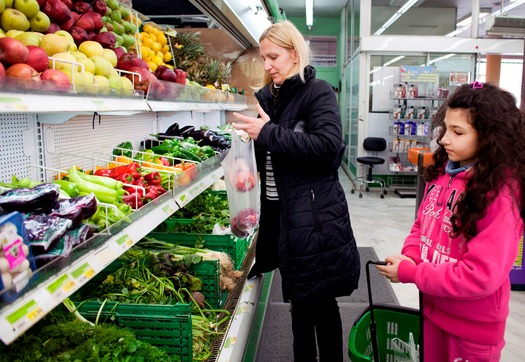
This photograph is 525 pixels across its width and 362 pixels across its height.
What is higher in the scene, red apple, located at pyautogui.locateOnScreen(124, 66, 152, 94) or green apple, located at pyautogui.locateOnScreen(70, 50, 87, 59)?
green apple, located at pyautogui.locateOnScreen(70, 50, 87, 59)

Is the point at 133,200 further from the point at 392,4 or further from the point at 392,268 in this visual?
the point at 392,4

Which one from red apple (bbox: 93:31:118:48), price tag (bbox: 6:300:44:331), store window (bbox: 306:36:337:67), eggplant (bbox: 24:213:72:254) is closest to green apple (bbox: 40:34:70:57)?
red apple (bbox: 93:31:118:48)

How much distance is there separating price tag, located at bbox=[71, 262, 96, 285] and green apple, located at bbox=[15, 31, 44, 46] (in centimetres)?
84

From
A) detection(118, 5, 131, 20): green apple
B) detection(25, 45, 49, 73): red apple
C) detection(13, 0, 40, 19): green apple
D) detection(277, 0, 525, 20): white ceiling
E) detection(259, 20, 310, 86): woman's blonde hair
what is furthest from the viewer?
detection(277, 0, 525, 20): white ceiling

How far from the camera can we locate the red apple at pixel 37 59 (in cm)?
140

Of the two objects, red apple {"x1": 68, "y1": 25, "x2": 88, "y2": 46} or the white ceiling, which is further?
the white ceiling

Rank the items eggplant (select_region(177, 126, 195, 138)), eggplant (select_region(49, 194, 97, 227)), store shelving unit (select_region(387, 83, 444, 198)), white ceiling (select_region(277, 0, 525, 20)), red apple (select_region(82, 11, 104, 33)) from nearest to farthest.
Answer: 1. eggplant (select_region(49, 194, 97, 227))
2. red apple (select_region(82, 11, 104, 33))
3. eggplant (select_region(177, 126, 195, 138))
4. store shelving unit (select_region(387, 83, 444, 198))
5. white ceiling (select_region(277, 0, 525, 20))

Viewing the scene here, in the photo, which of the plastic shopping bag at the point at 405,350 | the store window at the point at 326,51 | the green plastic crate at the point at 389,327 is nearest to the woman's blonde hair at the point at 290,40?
the green plastic crate at the point at 389,327

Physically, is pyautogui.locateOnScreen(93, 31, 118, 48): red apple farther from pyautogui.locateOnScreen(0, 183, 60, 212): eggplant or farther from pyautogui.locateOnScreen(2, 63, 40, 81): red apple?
pyautogui.locateOnScreen(0, 183, 60, 212): eggplant

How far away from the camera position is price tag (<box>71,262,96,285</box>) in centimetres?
114

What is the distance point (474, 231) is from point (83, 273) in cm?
123

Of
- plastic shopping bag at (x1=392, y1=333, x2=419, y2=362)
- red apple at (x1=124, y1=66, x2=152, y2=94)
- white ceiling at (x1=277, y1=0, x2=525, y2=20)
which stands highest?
white ceiling at (x1=277, y1=0, x2=525, y2=20)

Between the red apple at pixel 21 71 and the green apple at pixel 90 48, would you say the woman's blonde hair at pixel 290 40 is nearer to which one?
the green apple at pixel 90 48

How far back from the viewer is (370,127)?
962cm
